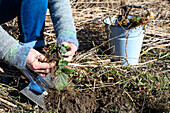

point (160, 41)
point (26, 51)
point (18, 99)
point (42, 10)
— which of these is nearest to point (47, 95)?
point (18, 99)

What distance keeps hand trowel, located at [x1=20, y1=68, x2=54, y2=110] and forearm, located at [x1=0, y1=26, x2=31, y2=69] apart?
181mm

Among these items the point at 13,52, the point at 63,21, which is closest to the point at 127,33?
the point at 63,21

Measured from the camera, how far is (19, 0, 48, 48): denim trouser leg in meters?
1.35

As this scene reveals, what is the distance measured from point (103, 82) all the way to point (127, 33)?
499mm

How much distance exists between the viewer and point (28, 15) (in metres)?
1.38

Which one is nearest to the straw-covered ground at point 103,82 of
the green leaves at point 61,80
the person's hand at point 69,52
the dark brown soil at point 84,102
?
the dark brown soil at point 84,102

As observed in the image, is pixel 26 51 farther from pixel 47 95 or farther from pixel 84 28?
pixel 84 28

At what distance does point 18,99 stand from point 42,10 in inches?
27.7

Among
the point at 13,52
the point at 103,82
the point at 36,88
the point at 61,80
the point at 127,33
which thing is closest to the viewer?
the point at 13,52

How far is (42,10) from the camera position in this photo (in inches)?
55.4

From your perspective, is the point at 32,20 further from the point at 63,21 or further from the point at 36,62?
the point at 36,62

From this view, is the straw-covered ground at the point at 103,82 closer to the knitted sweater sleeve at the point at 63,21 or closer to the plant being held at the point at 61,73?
the plant being held at the point at 61,73

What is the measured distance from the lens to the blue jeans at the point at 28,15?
53.2 inches

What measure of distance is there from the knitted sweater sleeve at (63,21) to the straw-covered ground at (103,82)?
382mm
